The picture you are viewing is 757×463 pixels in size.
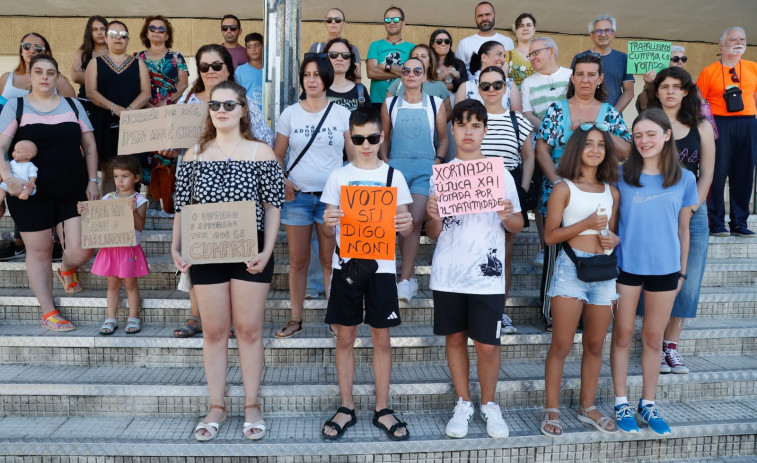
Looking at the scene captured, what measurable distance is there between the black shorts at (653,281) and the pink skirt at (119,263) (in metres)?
3.52

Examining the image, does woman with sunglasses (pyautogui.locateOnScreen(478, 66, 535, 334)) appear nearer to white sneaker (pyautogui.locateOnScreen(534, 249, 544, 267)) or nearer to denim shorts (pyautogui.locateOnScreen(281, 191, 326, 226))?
white sneaker (pyautogui.locateOnScreen(534, 249, 544, 267))

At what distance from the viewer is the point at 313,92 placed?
384 cm

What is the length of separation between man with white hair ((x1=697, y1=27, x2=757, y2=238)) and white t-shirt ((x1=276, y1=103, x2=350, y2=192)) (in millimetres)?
4120

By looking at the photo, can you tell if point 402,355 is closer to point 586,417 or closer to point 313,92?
point 586,417

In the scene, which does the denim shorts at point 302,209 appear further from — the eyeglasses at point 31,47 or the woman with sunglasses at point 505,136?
the eyeglasses at point 31,47

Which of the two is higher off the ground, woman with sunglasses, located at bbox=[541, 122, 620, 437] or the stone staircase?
woman with sunglasses, located at bbox=[541, 122, 620, 437]

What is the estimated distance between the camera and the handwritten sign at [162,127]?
354 cm

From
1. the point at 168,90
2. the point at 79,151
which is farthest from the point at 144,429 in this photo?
the point at 168,90

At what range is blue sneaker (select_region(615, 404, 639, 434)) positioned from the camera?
11.1 ft

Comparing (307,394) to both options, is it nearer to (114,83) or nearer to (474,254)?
(474,254)

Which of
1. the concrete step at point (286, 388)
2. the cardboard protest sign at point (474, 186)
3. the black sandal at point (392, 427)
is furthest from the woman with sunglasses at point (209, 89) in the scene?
the black sandal at point (392, 427)

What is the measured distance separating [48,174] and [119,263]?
2.88 feet

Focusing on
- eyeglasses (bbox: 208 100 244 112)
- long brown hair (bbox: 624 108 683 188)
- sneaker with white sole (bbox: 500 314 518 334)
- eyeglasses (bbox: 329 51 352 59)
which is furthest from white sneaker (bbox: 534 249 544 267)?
eyeglasses (bbox: 208 100 244 112)

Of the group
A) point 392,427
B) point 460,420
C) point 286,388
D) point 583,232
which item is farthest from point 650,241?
point 286,388
